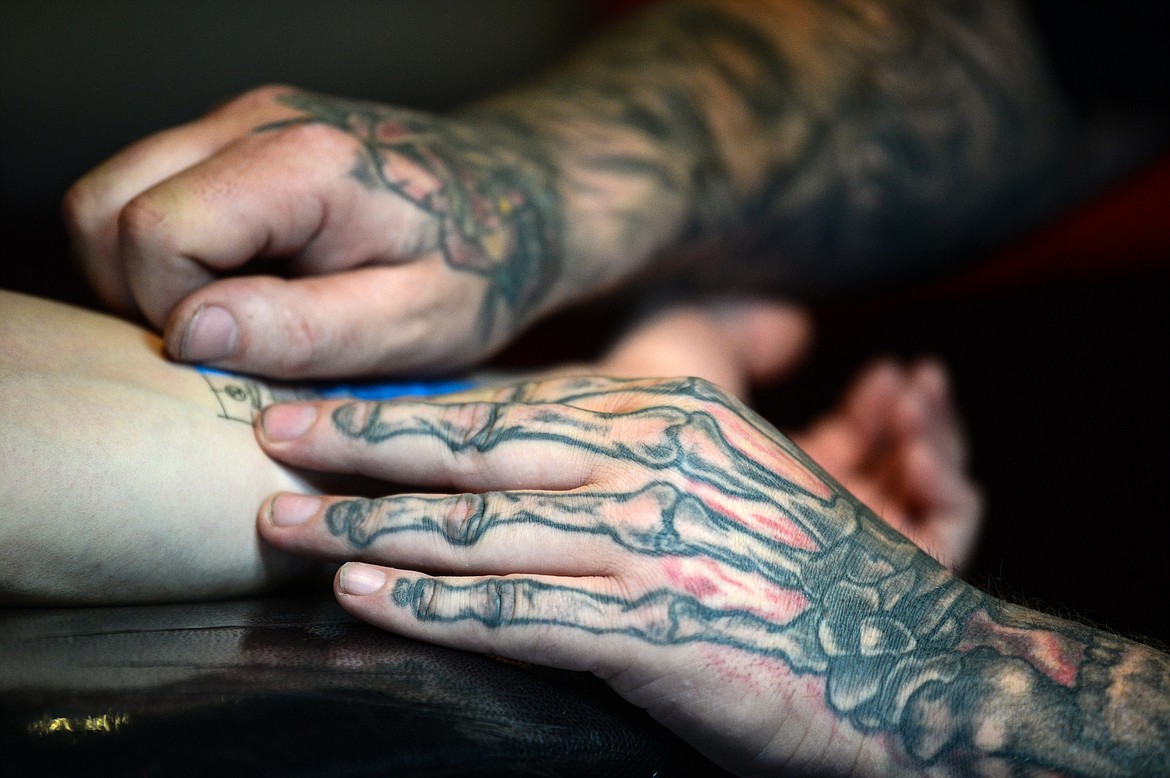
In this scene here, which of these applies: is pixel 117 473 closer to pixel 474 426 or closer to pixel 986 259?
pixel 474 426

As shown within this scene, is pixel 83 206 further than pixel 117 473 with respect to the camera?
Yes

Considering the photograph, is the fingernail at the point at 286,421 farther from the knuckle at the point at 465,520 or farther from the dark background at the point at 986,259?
the dark background at the point at 986,259

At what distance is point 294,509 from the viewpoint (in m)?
0.66

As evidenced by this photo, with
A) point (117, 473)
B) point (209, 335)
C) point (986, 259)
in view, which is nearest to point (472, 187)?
point (209, 335)

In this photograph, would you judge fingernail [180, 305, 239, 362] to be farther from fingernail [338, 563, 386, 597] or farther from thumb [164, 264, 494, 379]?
fingernail [338, 563, 386, 597]

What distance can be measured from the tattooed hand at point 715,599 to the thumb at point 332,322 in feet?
0.38

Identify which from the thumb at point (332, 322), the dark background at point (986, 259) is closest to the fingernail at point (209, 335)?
the thumb at point (332, 322)

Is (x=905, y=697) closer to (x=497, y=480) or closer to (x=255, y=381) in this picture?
(x=497, y=480)

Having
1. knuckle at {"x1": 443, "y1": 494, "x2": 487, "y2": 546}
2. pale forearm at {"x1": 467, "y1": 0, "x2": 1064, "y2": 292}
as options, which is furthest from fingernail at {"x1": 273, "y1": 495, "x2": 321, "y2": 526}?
pale forearm at {"x1": 467, "y1": 0, "x2": 1064, "y2": 292}

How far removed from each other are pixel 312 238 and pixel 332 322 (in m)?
0.08

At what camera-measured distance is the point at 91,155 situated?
4.69 ft

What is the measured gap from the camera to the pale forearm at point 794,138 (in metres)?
1.07

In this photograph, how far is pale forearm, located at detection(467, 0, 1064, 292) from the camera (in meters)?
1.07

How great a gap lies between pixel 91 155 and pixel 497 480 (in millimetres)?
1141
